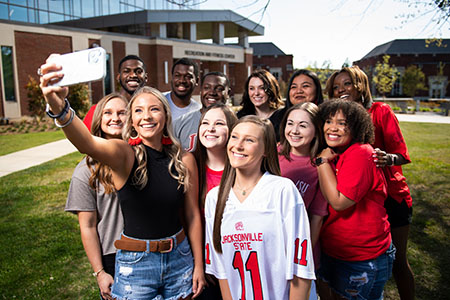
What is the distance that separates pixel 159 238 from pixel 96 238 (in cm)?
53

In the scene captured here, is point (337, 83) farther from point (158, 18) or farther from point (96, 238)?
point (158, 18)

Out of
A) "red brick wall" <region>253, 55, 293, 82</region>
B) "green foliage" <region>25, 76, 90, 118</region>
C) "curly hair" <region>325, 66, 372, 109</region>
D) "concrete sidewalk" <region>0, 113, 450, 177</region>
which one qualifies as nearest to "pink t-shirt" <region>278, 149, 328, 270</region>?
"curly hair" <region>325, 66, 372, 109</region>

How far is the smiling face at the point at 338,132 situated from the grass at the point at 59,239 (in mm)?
2177

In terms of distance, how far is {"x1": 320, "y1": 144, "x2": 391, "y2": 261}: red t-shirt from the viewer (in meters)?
2.23

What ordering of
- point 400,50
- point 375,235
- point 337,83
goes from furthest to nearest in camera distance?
point 400,50, point 337,83, point 375,235

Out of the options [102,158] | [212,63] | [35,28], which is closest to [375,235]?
[102,158]

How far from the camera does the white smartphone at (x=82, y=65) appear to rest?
1.31 m

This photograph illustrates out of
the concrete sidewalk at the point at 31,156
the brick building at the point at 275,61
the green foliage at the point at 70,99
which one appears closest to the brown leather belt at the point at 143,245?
the concrete sidewalk at the point at 31,156

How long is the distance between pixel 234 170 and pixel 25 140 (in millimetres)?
14173

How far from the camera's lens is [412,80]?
149 feet

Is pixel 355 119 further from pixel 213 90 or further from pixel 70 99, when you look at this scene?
pixel 70 99

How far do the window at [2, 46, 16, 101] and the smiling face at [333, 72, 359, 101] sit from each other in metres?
22.5

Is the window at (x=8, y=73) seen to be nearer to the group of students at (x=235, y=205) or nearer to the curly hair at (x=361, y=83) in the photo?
the group of students at (x=235, y=205)

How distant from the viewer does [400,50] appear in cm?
4947
